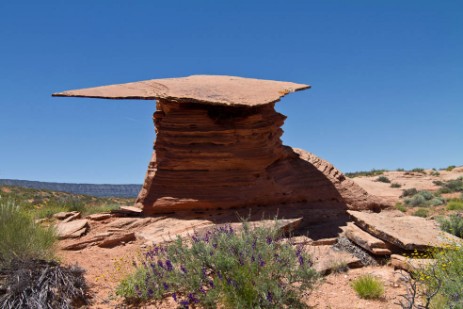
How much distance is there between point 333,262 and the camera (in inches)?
269

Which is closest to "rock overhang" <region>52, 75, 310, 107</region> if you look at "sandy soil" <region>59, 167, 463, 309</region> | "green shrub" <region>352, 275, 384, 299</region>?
"sandy soil" <region>59, 167, 463, 309</region>

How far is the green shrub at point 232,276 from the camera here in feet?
15.2

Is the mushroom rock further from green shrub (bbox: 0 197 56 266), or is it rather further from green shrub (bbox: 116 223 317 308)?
green shrub (bbox: 116 223 317 308)

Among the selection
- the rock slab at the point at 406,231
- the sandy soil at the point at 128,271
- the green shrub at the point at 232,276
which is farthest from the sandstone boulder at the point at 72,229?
the rock slab at the point at 406,231

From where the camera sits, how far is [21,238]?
19.1ft

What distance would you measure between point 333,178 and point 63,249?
6.47 m

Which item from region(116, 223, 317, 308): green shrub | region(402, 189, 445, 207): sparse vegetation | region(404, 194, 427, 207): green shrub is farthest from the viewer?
region(404, 194, 427, 207): green shrub

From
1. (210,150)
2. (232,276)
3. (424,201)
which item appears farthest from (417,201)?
(232,276)

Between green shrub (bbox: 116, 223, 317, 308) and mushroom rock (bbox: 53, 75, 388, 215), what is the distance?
3.53 meters

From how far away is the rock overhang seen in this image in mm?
8398

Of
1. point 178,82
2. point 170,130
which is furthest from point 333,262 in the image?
point 178,82

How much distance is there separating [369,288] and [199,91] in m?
5.23

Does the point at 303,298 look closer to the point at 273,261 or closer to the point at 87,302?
the point at 273,261

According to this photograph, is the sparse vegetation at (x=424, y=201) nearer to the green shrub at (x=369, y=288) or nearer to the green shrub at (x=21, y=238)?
the green shrub at (x=369, y=288)
